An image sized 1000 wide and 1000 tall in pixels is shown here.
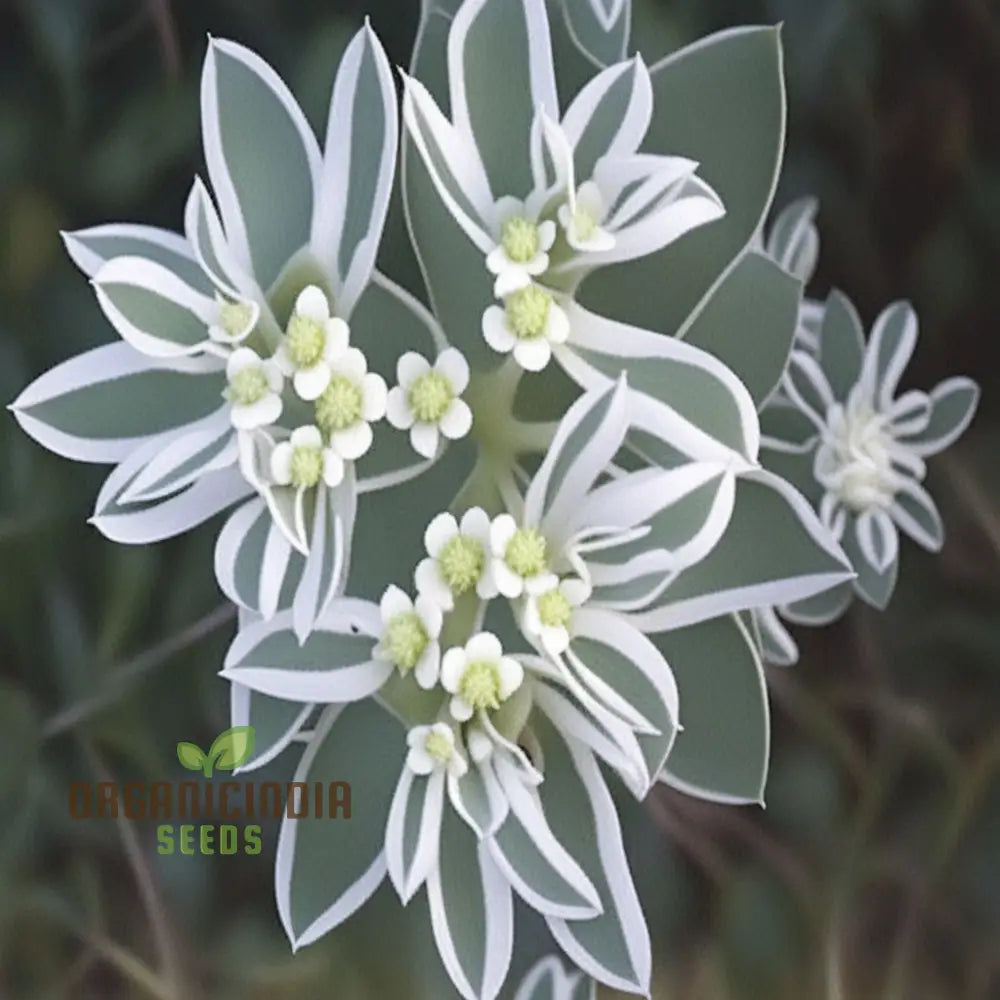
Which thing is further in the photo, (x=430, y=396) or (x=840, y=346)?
(x=840, y=346)

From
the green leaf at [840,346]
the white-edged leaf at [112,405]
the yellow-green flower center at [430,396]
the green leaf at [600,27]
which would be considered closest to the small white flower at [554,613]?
the yellow-green flower center at [430,396]

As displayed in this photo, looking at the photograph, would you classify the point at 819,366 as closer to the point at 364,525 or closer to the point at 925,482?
the point at 925,482

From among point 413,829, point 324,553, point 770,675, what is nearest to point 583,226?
point 324,553

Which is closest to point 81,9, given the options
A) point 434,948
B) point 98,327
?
point 98,327

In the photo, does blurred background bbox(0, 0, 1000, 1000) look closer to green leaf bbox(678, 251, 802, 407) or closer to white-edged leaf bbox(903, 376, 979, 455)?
white-edged leaf bbox(903, 376, 979, 455)

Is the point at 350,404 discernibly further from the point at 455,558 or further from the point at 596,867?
the point at 596,867

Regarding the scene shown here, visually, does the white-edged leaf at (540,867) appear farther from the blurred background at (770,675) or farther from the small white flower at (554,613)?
the blurred background at (770,675)
